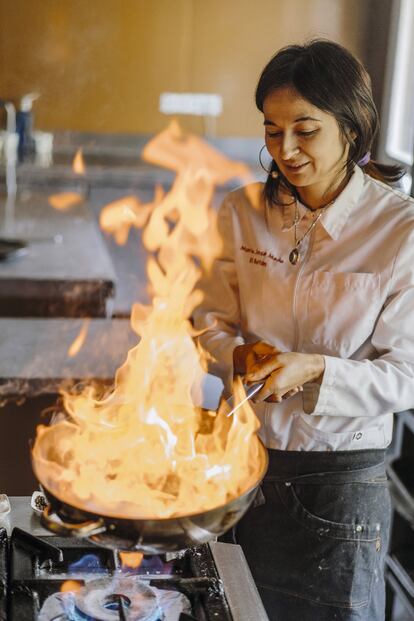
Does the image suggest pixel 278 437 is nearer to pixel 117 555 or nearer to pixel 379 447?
pixel 379 447

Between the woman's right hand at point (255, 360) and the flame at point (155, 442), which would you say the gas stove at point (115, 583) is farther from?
the woman's right hand at point (255, 360)

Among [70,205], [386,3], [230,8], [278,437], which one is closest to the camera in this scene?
[278,437]

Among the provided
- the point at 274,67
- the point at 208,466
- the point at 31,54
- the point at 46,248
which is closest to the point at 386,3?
the point at 31,54

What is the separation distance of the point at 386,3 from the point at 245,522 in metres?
4.51

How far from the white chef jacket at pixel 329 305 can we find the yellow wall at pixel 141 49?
4.28 meters

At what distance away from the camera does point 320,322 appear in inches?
74.5

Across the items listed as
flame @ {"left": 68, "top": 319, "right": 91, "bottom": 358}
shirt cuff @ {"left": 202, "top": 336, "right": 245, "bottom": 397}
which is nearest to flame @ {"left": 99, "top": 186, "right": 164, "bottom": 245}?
flame @ {"left": 68, "top": 319, "right": 91, "bottom": 358}

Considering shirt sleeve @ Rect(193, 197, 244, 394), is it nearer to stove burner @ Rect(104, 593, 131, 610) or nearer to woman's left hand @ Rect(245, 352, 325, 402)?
woman's left hand @ Rect(245, 352, 325, 402)

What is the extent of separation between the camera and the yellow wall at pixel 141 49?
19.3ft

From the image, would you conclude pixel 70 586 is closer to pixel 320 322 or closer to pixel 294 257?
pixel 320 322

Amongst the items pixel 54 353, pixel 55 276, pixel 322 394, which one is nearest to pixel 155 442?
pixel 322 394

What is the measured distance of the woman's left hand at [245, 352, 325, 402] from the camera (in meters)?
1.62

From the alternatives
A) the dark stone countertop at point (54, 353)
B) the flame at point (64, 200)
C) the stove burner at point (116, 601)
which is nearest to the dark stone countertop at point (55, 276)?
the dark stone countertop at point (54, 353)

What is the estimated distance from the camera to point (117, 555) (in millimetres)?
1494
